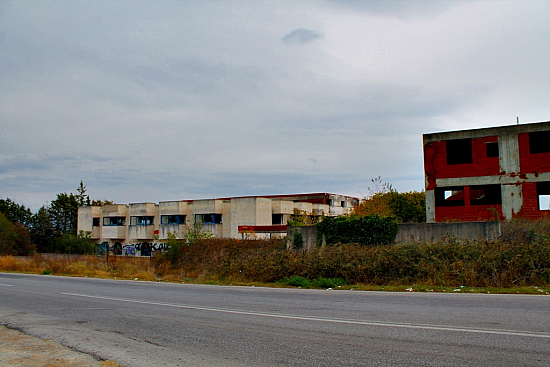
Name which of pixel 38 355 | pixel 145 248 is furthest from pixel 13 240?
pixel 38 355

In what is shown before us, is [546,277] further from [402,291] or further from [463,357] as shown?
[463,357]

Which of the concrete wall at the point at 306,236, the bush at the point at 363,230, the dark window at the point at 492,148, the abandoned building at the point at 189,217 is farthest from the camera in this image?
the abandoned building at the point at 189,217

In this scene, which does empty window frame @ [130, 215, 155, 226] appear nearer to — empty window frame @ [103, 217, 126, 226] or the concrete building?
empty window frame @ [103, 217, 126, 226]

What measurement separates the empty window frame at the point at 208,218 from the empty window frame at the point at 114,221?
14495mm

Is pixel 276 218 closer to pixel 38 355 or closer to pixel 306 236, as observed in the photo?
pixel 306 236

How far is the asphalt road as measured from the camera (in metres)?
6.62

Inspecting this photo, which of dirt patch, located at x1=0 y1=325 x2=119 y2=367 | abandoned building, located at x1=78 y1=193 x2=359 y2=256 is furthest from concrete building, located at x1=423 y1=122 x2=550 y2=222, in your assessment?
dirt patch, located at x1=0 y1=325 x2=119 y2=367

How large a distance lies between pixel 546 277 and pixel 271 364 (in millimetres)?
12583

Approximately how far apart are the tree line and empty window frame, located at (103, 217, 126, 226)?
124 inches

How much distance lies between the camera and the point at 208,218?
64.6m

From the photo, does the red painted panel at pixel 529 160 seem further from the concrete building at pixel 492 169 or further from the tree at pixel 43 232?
the tree at pixel 43 232

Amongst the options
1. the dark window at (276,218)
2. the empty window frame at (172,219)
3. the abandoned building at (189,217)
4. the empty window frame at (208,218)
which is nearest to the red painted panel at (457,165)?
the abandoned building at (189,217)

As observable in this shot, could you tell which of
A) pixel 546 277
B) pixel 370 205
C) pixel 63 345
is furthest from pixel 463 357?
pixel 370 205

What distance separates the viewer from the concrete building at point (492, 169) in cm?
2998
